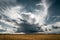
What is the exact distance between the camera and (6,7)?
2.45 m

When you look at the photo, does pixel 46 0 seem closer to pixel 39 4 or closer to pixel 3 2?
pixel 39 4

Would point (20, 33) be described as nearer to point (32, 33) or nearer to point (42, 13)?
point (32, 33)

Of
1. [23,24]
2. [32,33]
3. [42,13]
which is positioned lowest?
[32,33]

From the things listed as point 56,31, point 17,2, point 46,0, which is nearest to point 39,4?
point 46,0

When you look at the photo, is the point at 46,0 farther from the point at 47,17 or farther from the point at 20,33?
the point at 20,33

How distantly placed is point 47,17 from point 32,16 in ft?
0.84

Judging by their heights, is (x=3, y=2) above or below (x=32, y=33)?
above

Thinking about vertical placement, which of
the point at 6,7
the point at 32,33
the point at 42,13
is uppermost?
the point at 6,7

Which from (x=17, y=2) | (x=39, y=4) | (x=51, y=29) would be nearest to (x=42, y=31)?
(x=51, y=29)

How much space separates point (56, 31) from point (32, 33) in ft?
1.32

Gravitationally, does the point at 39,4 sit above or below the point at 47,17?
above

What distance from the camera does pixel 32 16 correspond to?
242 centimetres

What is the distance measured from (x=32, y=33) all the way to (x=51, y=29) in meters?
0.33

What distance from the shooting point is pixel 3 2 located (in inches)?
96.8
